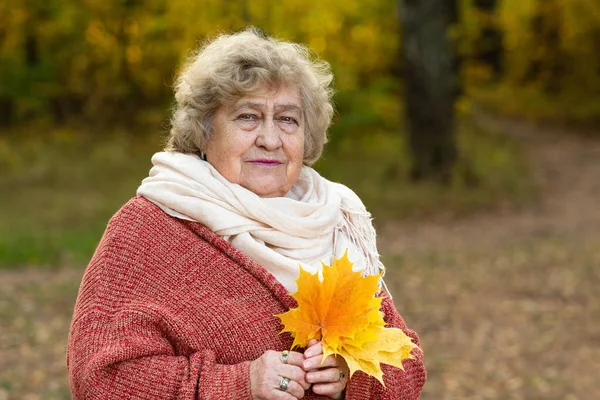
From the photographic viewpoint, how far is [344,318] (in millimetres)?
2398

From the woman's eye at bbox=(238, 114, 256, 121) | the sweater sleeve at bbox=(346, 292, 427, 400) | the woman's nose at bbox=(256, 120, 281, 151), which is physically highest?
the woman's eye at bbox=(238, 114, 256, 121)

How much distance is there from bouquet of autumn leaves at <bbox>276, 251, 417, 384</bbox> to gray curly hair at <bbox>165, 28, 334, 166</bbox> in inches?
24.0

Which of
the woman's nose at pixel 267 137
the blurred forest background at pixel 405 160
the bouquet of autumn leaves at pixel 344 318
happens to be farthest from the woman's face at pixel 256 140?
the blurred forest background at pixel 405 160

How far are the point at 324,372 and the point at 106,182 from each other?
39.7 ft

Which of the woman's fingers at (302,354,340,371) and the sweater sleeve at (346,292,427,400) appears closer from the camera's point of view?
the woman's fingers at (302,354,340,371)

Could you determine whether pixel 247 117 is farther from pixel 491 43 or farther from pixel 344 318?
pixel 491 43

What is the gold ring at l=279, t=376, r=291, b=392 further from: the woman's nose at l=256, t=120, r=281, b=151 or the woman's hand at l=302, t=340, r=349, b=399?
the woman's nose at l=256, t=120, r=281, b=151

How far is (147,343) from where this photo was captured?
237cm

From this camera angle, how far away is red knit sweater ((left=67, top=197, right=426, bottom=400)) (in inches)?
92.9

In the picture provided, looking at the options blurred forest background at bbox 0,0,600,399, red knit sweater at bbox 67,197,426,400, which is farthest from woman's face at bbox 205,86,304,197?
blurred forest background at bbox 0,0,600,399

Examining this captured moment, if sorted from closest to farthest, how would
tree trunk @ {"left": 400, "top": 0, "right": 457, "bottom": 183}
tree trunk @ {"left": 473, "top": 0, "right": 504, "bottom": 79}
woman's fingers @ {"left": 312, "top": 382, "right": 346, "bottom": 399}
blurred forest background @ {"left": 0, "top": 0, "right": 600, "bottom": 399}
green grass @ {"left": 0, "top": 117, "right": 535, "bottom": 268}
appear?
woman's fingers @ {"left": 312, "top": 382, "right": 346, "bottom": 399}
blurred forest background @ {"left": 0, "top": 0, "right": 600, "bottom": 399}
green grass @ {"left": 0, "top": 117, "right": 535, "bottom": 268}
tree trunk @ {"left": 400, "top": 0, "right": 457, "bottom": 183}
tree trunk @ {"left": 473, "top": 0, "right": 504, "bottom": 79}

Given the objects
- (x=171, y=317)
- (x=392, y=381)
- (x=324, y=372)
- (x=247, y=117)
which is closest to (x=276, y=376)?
(x=324, y=372)

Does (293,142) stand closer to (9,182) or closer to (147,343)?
(147,343)

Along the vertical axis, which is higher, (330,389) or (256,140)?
(256,140)
